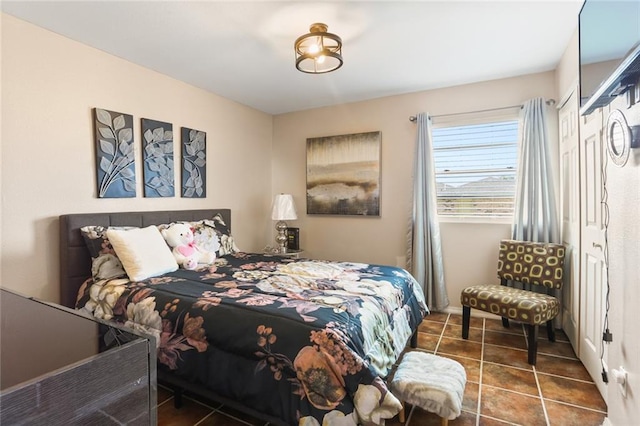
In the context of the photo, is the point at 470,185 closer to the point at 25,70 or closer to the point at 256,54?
the point at 256,54

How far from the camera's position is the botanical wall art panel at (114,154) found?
261cm

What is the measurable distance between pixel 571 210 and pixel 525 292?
0.79 metres

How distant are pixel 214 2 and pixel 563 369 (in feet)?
11.6

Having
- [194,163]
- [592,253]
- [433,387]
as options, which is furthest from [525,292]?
[194,163]

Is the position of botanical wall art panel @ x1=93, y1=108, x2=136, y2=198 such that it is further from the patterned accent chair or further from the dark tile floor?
the patterned accent chair

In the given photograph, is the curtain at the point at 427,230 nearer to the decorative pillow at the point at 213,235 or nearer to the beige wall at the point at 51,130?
the decorative pillow at the point at 213,235

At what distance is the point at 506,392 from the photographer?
2057mm

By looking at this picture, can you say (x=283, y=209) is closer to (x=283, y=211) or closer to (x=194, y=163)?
(x=283, y=211)

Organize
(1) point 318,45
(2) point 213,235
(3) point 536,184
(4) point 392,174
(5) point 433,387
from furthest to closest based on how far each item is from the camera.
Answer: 1. (4) point 392,174
2. (2) point 213,235
3. (3) point 536,184
4. (1) point 318,45
5. (5) point 433,387

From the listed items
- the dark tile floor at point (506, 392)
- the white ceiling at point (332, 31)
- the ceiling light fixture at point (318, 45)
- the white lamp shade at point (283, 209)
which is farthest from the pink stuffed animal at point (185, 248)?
the ceiling light fixture at point (318, 45)

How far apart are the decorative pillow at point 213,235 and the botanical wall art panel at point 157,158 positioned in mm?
381

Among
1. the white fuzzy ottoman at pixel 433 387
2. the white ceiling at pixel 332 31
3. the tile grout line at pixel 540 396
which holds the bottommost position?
the tile grout line at pixel 540 396

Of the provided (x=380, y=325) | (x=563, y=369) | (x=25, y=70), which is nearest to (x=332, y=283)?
(x=380, y=325)

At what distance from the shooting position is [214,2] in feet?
6.70
